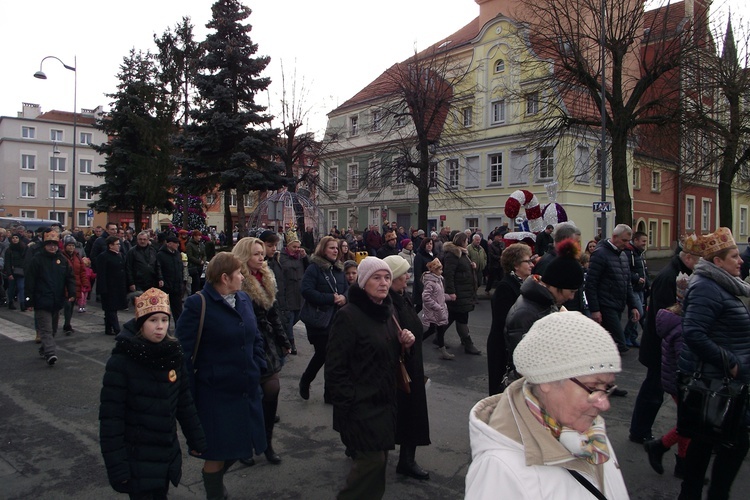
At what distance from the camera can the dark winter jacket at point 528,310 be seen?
12.2 ft

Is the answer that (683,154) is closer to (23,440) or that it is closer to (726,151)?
(726,151)

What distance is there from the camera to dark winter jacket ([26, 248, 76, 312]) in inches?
317

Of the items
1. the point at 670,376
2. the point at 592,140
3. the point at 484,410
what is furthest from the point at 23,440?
the point at 592,140

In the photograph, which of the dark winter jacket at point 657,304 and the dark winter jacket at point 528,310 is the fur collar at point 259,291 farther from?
the dark winter jacket at point 657,304

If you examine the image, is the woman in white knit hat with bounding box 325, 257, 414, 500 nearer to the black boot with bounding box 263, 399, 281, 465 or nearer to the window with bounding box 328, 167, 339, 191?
the black boot with bounding box 263, 399, 281, 465

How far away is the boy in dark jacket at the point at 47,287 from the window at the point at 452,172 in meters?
31.2

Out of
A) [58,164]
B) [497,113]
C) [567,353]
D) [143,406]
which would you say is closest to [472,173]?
[497,113]

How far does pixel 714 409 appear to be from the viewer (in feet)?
11.1

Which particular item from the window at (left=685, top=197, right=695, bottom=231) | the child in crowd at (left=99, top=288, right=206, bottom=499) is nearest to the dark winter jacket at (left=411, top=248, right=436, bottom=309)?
the child in crowd at (left=99, top=288, right=206, bottom=499)

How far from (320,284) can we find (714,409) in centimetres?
408

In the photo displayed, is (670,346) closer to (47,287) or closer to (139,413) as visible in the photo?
(139,413)

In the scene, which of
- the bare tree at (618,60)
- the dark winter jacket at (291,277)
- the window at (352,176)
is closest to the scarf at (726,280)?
the dark winter jacket at (291,277)

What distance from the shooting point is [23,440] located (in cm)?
509

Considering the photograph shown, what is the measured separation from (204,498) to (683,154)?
24.3 meters
